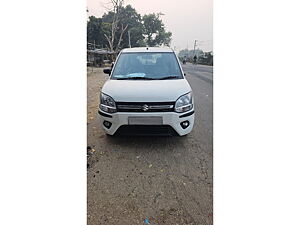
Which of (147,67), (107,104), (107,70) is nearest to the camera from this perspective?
(107,104)

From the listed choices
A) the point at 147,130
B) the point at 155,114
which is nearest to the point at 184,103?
the point at 155,114

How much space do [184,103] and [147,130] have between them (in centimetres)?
44

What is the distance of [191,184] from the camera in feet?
4.75

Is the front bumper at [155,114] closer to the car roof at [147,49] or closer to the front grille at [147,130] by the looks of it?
the front grille at [147,130]

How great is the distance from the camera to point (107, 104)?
5.84 feet

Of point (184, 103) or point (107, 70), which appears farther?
point (107, 70)

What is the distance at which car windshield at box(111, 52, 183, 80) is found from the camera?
78.9 inches

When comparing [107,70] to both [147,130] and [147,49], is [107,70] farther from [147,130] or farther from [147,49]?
[147,130]

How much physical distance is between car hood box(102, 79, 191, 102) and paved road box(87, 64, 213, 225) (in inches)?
7.4

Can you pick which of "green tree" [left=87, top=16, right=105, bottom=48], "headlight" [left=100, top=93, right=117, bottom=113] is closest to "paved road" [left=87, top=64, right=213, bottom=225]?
"headlight" [left=100, top=93, right=117, bottom=113]

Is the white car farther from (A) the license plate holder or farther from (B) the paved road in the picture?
(B) the paved road

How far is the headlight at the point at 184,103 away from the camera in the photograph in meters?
1.73
